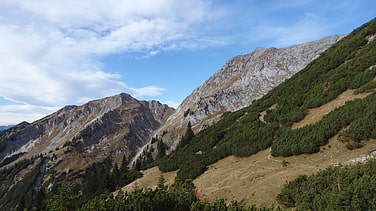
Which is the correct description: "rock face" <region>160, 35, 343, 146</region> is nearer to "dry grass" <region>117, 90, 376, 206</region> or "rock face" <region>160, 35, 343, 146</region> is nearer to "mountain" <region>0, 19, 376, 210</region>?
"mountain" <region>0, 19, 376, 210</region>

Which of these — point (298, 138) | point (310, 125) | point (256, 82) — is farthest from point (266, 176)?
point (256, 82)

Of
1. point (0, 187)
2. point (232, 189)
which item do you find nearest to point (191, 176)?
point (232, 189)

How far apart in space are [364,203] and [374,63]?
42.9 m

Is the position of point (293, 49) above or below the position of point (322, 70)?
above

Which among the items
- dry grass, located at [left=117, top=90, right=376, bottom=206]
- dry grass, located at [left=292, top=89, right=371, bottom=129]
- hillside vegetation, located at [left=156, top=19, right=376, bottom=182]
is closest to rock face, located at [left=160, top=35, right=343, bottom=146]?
hillside vegetation, located at [left=156, top=19, right=376, bottom=182]

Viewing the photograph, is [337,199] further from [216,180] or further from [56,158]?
[56,158]

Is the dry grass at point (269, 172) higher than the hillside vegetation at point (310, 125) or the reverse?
the reverse

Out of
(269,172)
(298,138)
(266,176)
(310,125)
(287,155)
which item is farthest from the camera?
(310,125)

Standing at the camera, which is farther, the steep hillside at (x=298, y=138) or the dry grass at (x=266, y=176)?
the steep hillside at (x=298, y=138)

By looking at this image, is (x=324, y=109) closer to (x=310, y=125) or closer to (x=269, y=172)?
(x=310, y=125)

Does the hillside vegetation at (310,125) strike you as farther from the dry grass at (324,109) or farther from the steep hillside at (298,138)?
the dry grass at (324,109)

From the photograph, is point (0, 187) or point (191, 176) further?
point (0, 187)

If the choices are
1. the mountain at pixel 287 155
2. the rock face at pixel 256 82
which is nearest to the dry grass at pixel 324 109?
the mountain at pixel 287 155

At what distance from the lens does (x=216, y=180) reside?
34.9 meters
